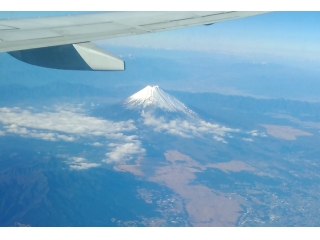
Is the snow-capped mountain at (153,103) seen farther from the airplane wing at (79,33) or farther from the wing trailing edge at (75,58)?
the wing trailing edge at (75,58)

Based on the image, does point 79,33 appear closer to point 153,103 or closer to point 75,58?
point 75,58

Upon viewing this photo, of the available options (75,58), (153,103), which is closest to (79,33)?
(75,58)

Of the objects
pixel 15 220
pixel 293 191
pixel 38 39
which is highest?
pixel 38 39

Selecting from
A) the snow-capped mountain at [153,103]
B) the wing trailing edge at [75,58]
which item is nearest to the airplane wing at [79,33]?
the wing trailing edge at [75,58]

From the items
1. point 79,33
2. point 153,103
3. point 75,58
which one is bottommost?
point 153,103

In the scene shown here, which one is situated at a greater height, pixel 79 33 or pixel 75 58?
pixel 79 33

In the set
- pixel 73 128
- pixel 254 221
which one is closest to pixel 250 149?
pixel 254 221

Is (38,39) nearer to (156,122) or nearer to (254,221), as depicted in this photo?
(254,221)
